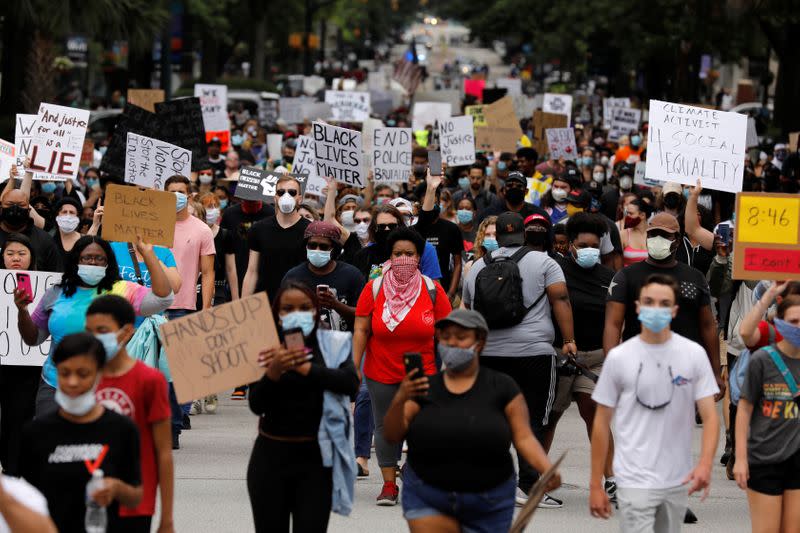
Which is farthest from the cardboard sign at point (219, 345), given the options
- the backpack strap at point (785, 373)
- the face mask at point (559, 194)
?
the face mask at point (559, 194)

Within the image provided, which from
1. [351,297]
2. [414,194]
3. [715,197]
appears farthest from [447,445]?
[715,197]

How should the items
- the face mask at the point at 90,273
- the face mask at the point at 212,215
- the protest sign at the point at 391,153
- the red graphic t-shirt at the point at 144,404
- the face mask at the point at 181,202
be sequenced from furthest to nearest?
1. the protest sign at the point at 391,153
2. the face mask at the point at 212,215
3. the face mask at the point at 181,202
4. the face mask at the point at 90,273
5. the red graphic t-shirt at the point at 144,404

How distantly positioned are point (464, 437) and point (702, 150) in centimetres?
518

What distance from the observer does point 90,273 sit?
762cm

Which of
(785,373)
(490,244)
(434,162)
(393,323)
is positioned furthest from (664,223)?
(434,162)

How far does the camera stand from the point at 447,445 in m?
6.26

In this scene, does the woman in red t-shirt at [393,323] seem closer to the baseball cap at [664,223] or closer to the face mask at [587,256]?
the face mask at [587,256]

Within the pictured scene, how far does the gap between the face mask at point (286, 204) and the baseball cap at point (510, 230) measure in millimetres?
2683

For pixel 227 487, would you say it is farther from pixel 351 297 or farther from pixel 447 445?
pixel 447 445

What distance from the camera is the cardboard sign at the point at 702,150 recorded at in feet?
35.6

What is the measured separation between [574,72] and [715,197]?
183 ft

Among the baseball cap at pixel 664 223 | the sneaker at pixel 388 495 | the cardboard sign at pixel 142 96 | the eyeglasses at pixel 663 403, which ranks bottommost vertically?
the sneaker at pixel 388 495

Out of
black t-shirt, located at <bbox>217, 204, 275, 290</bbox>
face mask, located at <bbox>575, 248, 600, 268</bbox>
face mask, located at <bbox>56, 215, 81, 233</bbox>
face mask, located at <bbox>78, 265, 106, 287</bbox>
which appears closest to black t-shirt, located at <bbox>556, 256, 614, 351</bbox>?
face mask, located at <bbox>575, 248, 600, 268</bbox>

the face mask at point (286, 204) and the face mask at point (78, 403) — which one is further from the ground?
the face mask at point (286, 204)
